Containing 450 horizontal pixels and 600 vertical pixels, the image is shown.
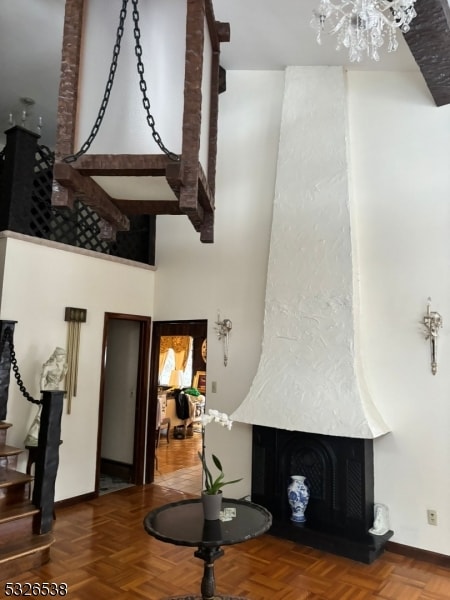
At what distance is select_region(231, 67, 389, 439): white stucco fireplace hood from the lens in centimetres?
389

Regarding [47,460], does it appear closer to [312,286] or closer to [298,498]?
[298,498]

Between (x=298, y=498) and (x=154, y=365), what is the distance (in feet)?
8.28

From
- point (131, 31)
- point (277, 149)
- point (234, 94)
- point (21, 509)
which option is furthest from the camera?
point (234, 94)

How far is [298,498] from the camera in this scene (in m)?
3.93

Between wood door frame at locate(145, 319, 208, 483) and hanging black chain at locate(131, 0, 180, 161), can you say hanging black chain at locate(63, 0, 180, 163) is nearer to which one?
hanging black chain at locate(131, 0, 180, 161)

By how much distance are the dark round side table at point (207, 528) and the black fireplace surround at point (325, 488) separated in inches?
47.4

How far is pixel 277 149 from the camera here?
4.89 meters

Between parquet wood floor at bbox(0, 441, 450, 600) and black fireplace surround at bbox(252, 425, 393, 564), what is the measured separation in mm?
110

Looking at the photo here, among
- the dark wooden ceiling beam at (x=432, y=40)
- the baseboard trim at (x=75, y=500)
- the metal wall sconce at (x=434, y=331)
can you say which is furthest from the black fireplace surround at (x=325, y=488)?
the dark wooden ceiling beam at (x=432, y=40)

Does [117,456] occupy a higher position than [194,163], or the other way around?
[194,163]

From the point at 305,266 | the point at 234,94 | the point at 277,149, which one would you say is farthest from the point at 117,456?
the point at 234,94

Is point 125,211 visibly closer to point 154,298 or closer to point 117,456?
point 154,298

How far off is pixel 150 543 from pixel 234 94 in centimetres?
475

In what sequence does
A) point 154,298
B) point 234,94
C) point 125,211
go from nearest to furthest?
point 125,211 → point 234,94 → point 154,298
